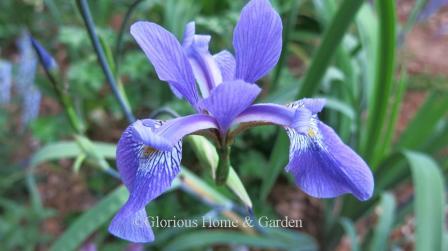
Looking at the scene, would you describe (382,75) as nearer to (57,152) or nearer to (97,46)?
(97,46)

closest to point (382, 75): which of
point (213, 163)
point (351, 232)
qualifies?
point (351, 232)

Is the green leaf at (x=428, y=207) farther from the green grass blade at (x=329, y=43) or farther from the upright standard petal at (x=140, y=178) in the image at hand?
the upright standard petal at (x=140, y=178)

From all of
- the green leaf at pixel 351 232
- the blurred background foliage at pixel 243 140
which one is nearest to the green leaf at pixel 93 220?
the blurred background foliage at pixel 243 140

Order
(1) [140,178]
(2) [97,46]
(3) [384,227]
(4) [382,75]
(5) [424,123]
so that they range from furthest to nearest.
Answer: (5) [424,123] < (3) [384,227] < (4) [382,75] < (2) [97,46] < (1) [140,178]

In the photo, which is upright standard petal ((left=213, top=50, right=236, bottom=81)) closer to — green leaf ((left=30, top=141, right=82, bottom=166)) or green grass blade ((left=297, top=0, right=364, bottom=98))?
green grass blade ((left=297, top=0, right=364, bottom=98))

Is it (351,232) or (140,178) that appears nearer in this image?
(140,178)

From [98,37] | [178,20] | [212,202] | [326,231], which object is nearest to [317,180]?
[98,37]

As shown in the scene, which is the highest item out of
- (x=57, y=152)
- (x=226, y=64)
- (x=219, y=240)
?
(x=226, y=64)
